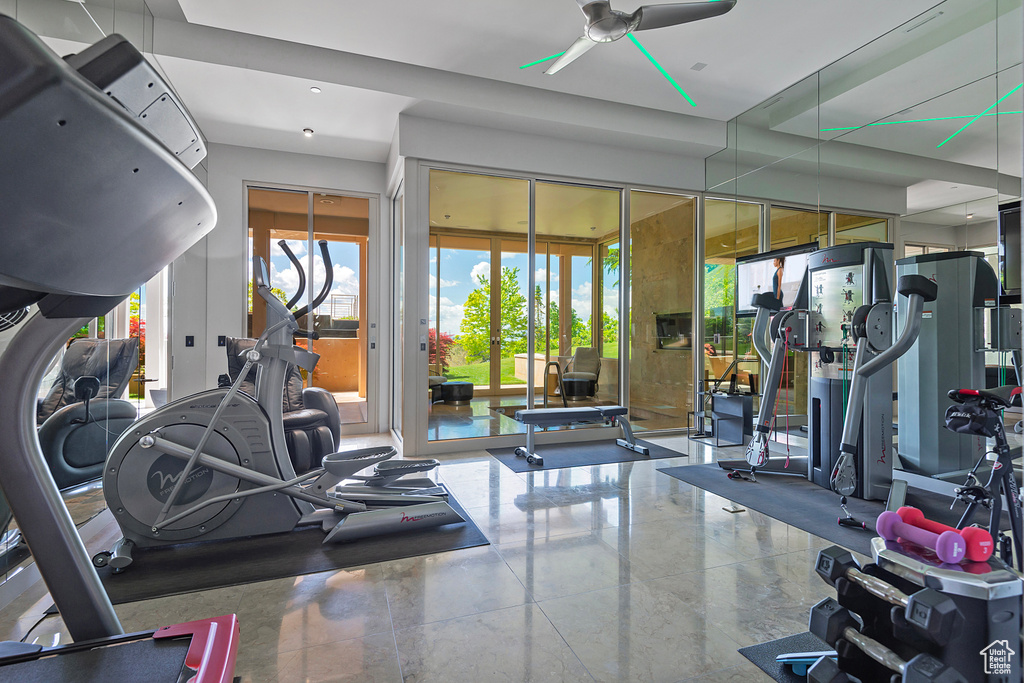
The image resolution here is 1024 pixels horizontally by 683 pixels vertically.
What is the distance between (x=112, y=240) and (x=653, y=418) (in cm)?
572

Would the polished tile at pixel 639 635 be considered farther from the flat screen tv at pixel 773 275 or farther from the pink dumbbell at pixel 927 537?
the flat screen tv at pixel 773 275

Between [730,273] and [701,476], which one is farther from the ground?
[730,273]

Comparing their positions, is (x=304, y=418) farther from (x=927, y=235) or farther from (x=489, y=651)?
(x=927, y=235)

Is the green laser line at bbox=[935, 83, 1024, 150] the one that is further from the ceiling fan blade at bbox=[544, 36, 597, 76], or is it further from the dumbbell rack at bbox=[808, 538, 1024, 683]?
the dumbbell rack at bbox=[808, 538, 1024, 683]

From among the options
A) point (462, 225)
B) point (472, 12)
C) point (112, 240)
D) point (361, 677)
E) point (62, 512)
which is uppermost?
point (472, 12)

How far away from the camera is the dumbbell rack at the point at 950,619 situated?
122cm

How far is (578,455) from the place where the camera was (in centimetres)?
477

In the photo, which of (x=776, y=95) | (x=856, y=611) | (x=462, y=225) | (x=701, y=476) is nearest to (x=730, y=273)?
(x=776, y=95)

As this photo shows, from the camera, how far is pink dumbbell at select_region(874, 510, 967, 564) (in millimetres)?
1331

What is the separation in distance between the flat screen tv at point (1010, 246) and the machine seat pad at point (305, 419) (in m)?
4.55

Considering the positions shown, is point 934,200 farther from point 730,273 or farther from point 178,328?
point 178,328

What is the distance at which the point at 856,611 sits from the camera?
4.87ft

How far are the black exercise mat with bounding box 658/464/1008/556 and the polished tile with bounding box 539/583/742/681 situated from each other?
4.22 feet

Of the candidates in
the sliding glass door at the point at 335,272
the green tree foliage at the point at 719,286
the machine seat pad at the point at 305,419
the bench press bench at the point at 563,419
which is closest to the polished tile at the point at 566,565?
the bench press bench at the point at 563,419
